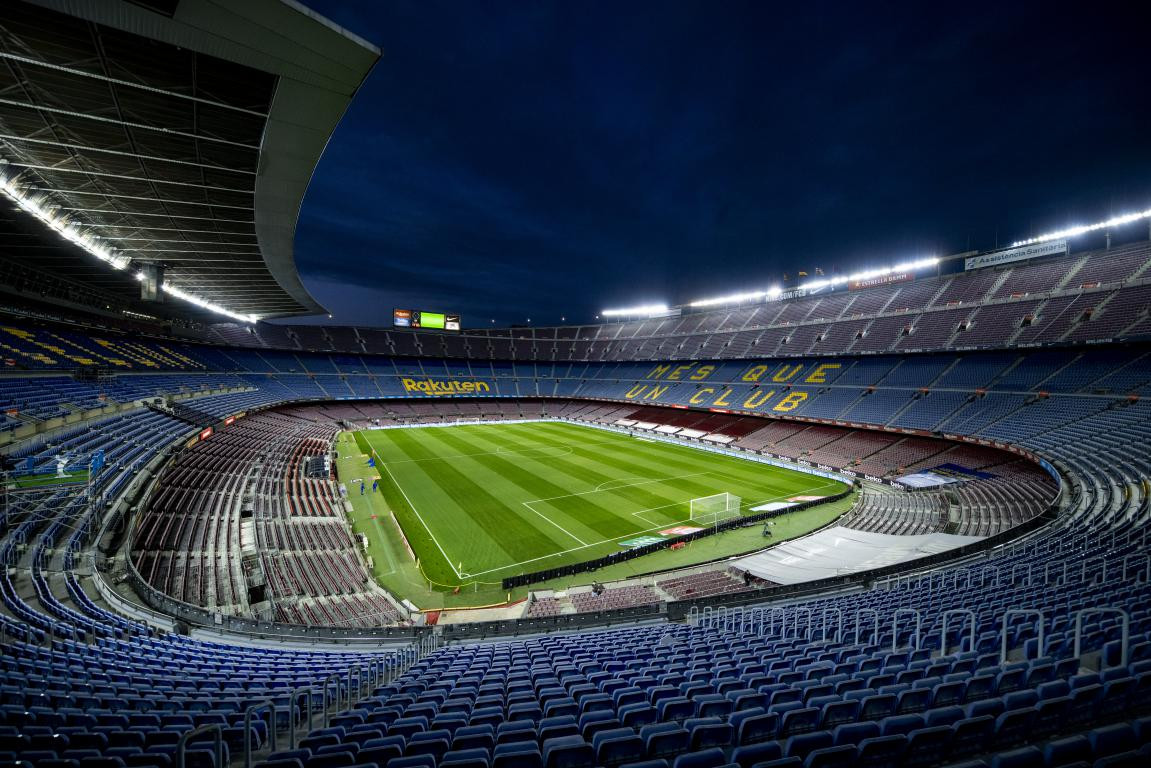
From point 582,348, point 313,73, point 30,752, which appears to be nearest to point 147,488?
point 313,73

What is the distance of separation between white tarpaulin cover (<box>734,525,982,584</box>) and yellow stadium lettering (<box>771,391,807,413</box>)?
86.4 ft

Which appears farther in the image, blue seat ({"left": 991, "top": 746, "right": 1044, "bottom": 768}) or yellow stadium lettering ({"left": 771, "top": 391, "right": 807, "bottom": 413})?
yellow stadium lettering ({"left": 771, "top": 391, "right": 807, "bottom": 413})

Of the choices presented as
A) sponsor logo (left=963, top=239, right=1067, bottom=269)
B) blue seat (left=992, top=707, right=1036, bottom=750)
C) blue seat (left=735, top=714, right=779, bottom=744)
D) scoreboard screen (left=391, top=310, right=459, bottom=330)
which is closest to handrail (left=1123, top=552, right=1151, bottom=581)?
blue seat (left=992, top=707, right=1036, bottom=750)

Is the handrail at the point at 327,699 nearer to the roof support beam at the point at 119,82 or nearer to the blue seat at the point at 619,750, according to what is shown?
the blue seat at the point at 619,750

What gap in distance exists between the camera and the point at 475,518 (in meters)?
26.3

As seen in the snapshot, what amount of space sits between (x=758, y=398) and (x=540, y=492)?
30.1 m

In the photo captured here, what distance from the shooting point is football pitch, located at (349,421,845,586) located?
2225 cm

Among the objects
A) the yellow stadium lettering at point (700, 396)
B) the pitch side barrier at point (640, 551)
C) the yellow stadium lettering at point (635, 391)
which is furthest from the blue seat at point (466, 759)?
the yellow stadium lettering at point (635, 391)

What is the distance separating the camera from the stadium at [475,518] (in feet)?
16.3

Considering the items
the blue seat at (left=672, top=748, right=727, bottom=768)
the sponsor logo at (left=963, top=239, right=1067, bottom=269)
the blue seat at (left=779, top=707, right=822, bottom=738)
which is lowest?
the blue seat at (left=779, top=707, right=822, bottom=738)

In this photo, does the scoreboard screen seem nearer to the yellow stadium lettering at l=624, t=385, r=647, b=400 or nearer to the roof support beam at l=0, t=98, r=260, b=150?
the yellow stadium lettering at l=624, t=385, r=647, b=400

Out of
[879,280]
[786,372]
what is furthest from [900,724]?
[879,280]

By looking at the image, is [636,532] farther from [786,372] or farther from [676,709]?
[786,372]

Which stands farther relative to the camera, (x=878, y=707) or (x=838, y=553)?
(x=838, y=553)
